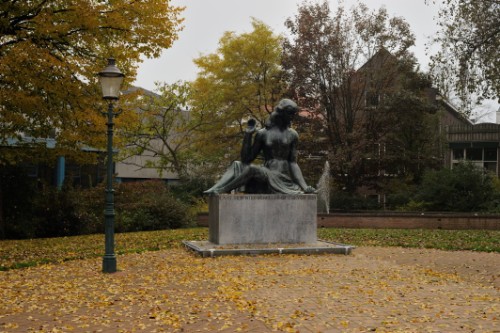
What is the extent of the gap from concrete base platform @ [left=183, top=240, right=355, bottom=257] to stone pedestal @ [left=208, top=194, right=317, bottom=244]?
0.18 metres

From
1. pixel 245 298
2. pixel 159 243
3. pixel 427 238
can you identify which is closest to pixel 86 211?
pixel 159 243

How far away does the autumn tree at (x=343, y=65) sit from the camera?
2934cm

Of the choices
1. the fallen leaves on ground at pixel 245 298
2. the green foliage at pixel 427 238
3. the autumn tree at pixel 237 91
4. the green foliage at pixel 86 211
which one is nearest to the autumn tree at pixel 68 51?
the green foliage at pixel 86 211

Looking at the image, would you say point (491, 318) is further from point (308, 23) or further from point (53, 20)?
point (308, 23)

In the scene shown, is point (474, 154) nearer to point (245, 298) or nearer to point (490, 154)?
point (490, 154)

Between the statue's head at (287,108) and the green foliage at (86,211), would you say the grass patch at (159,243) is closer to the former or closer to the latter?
the green foliage at (86,211)

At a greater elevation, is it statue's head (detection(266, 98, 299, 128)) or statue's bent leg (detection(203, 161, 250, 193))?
statue's head (detection(266, 98, 299, 128))

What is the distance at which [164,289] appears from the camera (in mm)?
8859

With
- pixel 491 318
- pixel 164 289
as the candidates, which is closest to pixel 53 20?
pixel 164 289

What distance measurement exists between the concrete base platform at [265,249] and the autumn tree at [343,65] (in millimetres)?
15688

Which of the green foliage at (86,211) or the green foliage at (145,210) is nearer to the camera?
the green foliage at (86,211)

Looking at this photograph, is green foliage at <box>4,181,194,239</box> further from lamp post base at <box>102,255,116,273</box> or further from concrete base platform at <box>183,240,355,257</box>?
lamp post base at <box>102,255,116,273</box>

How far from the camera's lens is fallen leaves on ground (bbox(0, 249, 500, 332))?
6.69 m

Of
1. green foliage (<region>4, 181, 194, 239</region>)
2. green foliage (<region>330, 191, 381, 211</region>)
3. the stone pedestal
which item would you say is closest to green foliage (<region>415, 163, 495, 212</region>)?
green foliage (<region>330, 191, 381, 211</region>)
